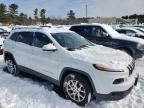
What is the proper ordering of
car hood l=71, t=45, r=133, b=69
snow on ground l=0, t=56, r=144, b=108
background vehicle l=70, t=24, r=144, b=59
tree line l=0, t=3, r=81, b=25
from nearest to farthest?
car hood l=71, t=45, r=133, b=69, snow on ground l=0, t=56, r=144, b=108, background vehicle l=70, t=24, r=144, b=59, tree line l=0, t=3, r=81, b=25

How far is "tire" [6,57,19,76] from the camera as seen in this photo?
741 cm

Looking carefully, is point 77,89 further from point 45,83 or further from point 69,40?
point 45,83


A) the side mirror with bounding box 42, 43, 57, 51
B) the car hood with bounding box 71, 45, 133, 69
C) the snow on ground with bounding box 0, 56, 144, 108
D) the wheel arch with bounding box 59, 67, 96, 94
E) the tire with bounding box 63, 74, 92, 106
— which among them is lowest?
the snow on ground with bounding box 0, 56, 144, 108

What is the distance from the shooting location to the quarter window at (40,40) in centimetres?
600

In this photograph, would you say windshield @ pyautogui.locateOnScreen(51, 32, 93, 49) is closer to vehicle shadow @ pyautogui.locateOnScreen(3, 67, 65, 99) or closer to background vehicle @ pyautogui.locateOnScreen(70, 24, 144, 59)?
vehicle shadow @ pyautogui.locateOnScreen(3, 67, 65, 99)

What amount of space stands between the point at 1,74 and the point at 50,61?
8.70 ft

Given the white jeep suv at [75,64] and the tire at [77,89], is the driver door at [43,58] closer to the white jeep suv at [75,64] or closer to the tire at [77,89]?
the white jeep suv at [75,64]

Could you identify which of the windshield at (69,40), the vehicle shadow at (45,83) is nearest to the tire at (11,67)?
the vehicle shadow at (45,83)

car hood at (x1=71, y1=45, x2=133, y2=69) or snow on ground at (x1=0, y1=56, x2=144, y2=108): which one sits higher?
car hood at (x1=71, y1=45, x2=133, y2=69)

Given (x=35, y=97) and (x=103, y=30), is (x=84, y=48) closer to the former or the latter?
(x=35, y=97)

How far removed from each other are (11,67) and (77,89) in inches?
133

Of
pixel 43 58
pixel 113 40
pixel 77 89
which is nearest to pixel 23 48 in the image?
pixel 43 58

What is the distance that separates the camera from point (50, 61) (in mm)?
5668

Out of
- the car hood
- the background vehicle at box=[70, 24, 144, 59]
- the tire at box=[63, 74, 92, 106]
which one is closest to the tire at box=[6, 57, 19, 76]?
the tire at box=[63, 74, 92, 106]
